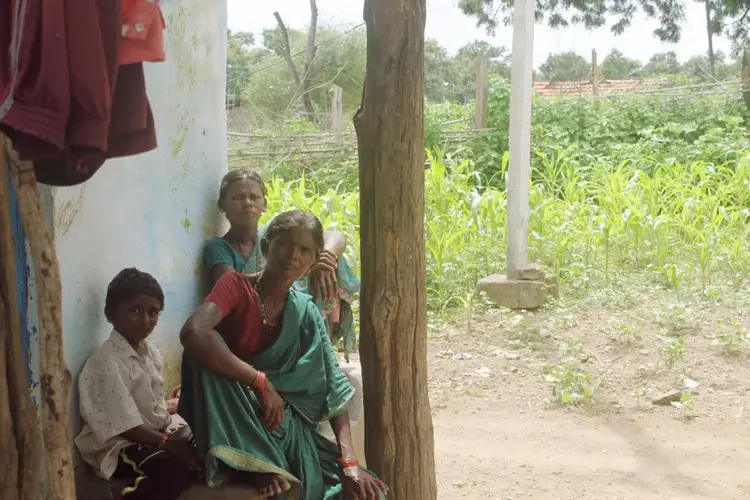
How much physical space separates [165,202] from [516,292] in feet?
12.9

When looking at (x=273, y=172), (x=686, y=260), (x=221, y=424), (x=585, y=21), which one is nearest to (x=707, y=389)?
(x=686, y=260)

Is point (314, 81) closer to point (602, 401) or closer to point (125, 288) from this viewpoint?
point (602, 401)

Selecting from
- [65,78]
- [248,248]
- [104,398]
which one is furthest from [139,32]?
[248,248]

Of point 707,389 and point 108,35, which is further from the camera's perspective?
point 707,389

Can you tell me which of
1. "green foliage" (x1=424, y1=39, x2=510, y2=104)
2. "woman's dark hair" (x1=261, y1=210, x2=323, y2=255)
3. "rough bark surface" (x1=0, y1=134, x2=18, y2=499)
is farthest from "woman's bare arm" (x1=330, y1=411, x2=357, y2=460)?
"green foliage" (x1=424, y1=39, x2=510, y2=104)

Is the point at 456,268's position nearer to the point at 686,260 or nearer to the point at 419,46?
the point at 686,260

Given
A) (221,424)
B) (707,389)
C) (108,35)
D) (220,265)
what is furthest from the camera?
(707,389)

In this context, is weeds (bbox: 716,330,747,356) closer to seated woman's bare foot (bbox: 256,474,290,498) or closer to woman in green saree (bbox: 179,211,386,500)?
woman in green saree (bbox: 179,211,386,500)

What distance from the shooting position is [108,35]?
1.75m

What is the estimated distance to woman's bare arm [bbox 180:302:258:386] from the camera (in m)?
2.60

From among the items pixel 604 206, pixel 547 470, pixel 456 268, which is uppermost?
pixel 604 206

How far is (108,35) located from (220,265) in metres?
1.86

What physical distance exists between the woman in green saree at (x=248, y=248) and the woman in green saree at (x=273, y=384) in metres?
0.59

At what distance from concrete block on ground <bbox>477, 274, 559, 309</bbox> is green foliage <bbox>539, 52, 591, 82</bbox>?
18228mm
